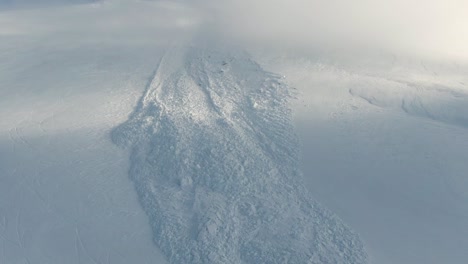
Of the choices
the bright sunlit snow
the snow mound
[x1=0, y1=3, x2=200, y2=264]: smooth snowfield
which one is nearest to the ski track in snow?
the bright sunlit snow

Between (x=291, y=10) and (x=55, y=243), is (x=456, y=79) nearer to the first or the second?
(x=291, y=10)

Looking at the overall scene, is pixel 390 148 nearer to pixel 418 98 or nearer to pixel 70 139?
pixel 418 98

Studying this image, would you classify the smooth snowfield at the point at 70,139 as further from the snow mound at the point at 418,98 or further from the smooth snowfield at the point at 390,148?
the snow mound at the point at 418,98

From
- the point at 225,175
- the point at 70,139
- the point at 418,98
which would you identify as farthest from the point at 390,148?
the point at 70,139

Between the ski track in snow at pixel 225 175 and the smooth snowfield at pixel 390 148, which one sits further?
the smooth snowfield at pixel 390 148

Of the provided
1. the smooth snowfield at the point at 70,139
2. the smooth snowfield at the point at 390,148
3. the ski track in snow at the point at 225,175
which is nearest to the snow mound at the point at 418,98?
the smooth snowfield at the point at 390,148

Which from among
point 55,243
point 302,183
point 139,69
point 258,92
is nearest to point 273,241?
point 302,183
